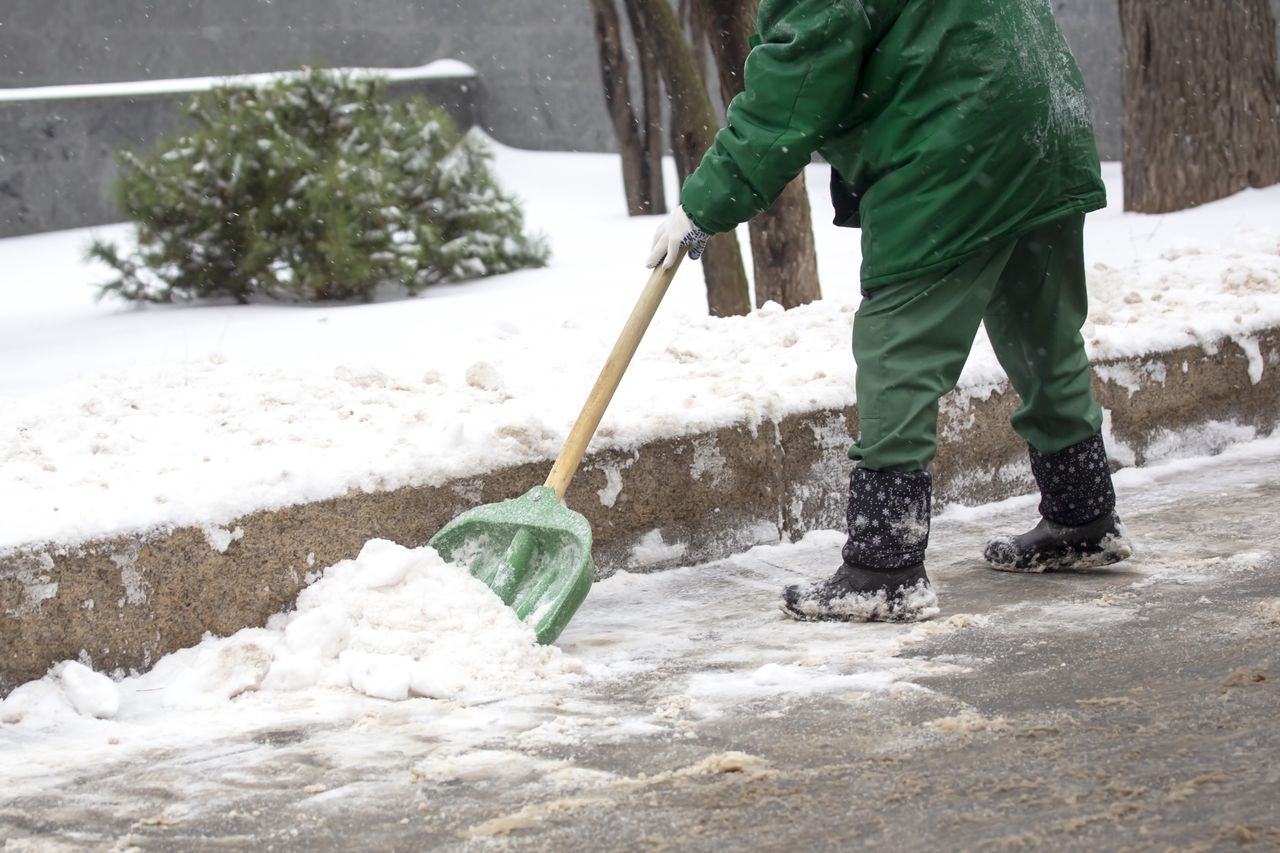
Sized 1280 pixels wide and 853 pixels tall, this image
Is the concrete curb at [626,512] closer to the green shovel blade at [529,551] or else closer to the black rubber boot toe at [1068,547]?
the green shovel blade at [529,551]

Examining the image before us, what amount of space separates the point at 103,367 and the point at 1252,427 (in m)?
5.39

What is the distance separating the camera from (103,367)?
769cm

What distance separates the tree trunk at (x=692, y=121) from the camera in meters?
6.41

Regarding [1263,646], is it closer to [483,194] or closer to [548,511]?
[548,511]

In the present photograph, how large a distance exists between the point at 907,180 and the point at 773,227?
312 cm

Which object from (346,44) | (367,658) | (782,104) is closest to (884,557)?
(782,104)

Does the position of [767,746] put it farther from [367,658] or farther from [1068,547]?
[1068,547]

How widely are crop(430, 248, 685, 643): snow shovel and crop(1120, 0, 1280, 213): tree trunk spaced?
5834mm

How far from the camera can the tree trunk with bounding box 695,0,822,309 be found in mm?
6035

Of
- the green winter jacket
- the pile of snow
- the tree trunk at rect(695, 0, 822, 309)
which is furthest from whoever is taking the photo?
the tree trunk at rect(695, 0, 822, 309)

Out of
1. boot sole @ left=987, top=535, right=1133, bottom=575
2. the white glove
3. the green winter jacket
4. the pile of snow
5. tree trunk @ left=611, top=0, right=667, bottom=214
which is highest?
tree trunk @ left=611, top=0, right=667, bottom=214

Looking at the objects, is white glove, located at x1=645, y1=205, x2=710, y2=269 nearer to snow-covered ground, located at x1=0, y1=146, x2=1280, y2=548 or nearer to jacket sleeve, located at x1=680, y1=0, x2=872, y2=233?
jacket sleeve, located at x1=680, y1=0, x2=872, y2=233

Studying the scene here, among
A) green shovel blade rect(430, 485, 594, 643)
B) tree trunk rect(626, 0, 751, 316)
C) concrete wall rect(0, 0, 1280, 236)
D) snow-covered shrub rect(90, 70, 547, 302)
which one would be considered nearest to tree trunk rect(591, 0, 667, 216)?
snow-covered shrub rect(90, 70, 547, 302)

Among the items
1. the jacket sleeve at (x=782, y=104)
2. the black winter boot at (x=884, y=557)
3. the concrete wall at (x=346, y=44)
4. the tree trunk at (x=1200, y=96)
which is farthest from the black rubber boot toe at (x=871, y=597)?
the concrete wall at (x=346, y=44)
